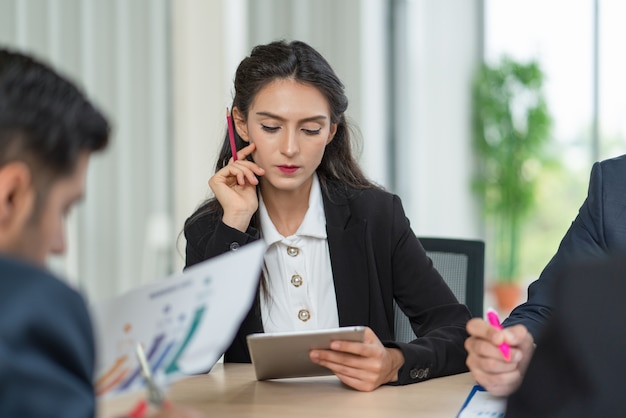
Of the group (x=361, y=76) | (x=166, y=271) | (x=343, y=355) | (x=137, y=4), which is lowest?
(x=166, y=271)

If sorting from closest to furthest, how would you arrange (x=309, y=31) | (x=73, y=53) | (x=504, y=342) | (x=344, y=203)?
1. (x=504, y=342)
2. (x=344, y=203)
3. (x=73, y=53)
4. (x=309, y=31)

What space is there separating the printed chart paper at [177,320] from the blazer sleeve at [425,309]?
0.64m

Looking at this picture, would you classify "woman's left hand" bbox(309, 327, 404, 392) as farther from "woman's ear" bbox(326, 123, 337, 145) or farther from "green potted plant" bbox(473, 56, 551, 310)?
"green potted plant" bbox(473, 56, 551, 310)

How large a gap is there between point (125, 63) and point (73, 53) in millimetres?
254

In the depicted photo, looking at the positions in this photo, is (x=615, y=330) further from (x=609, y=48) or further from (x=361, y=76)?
(x=609, y=48)

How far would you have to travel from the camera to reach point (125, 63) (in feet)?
13.5

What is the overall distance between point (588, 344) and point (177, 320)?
620mm

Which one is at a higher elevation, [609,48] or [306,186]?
[609,48]

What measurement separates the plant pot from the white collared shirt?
462 centimetres

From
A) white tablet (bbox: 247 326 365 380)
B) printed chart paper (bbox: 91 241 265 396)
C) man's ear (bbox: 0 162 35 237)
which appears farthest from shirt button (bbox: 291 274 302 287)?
man's ear (bbox: 0 162 35 237)

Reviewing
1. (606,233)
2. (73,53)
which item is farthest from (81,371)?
(73,53)

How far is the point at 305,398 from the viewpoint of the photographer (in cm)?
163

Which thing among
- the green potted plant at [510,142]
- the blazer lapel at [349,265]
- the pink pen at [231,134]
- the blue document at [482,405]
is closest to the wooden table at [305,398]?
the blue document at [482,405]

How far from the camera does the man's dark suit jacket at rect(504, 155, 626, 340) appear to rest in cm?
195
